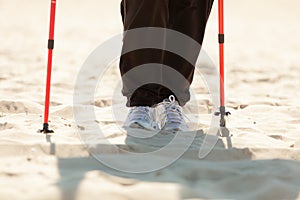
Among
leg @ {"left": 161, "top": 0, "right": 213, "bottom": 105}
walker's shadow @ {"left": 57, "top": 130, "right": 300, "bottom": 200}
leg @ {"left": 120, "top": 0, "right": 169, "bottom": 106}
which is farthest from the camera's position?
leg @ {"left": 161, "top": 0, "right": 213, "bottom": 105}

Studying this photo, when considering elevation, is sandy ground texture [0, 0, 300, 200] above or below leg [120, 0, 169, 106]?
below

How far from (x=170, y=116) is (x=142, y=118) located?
0.58ft

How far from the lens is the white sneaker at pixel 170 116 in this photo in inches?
121

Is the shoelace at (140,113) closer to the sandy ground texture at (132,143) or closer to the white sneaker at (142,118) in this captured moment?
the white sneaker at (142,118)

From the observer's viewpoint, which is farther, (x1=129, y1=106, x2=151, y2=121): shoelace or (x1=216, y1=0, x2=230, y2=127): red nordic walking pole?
(x1=216, y1=0, x2=230, y2=127): red nordic walking pole

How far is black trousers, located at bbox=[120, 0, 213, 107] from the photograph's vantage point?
3.02 meters

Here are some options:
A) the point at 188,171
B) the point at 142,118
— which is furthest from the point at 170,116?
the point at 188,171

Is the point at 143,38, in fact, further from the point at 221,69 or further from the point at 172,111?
the point at 221,69

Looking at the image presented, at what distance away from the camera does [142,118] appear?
3.05 metres

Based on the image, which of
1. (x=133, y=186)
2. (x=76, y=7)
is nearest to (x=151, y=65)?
(x=133, y=186)

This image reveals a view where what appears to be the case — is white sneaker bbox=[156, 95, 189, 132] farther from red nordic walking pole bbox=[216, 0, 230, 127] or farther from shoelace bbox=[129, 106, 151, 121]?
red nordic walking pole bbox=[216, 0, 230, 127]

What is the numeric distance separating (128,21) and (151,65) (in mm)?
296

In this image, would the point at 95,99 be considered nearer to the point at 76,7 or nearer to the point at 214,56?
the point at 214,56

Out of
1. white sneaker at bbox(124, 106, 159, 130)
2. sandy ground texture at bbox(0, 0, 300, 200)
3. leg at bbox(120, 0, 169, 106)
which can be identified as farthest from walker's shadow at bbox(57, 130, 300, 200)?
leg at bbox(120, 0, 169, 106)
